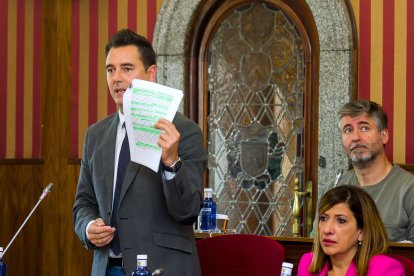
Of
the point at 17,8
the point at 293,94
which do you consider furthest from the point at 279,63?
the point at 17,8

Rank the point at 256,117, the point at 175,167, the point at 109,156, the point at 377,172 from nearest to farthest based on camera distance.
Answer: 1. the point at 175,167
2. the point at 109,156
3. the point at 377,172
4. the point at 256,117

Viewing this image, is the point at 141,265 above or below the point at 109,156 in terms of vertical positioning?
below

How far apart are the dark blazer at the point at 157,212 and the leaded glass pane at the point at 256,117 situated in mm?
3043

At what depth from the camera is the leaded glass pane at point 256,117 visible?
5.81m

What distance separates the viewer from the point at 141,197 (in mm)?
2740

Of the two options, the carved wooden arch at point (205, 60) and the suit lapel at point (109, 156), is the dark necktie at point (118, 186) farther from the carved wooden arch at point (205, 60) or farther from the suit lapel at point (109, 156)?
the carved wooden arch at point (205, 60)

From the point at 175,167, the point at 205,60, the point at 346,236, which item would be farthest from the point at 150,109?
the point at 205,60

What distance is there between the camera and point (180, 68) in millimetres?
6082

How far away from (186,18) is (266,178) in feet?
4.23

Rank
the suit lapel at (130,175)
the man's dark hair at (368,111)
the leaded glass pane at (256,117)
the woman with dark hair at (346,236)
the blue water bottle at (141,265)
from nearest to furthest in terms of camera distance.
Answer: the blue water bottle at (141,265), the suit lapel at (130,175), the woman with dark hair at (346,236), the man's dark hair at (368,111), the leaded glass pane at (256,117)

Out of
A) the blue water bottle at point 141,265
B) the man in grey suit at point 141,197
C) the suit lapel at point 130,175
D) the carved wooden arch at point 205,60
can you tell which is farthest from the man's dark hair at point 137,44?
the carved wooden arch at point 205,60

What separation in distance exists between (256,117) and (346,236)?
2920 mm

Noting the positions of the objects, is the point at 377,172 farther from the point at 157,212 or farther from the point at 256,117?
the point at 256,117

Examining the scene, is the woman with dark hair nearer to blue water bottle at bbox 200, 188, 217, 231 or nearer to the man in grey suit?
the man in grey suit
